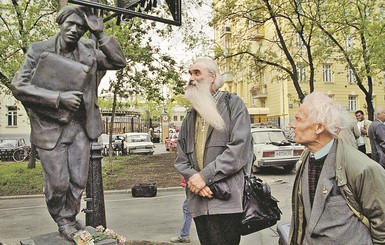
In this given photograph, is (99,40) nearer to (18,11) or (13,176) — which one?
(13,176)

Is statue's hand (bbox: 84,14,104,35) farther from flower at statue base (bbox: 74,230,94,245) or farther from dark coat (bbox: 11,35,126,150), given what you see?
flower at statue base (bbox: 74,230,94,245)

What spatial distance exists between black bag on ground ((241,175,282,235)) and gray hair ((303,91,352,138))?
787 mm

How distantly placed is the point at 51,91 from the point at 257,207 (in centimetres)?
168

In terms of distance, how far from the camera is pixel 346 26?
1747 cm

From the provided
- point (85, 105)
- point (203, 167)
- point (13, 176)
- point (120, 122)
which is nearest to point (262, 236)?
point (203, 167)

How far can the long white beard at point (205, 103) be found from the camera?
2910 millimetres

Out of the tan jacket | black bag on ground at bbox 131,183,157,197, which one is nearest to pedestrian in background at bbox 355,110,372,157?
black bag on ground at bbox 131,183,157,197

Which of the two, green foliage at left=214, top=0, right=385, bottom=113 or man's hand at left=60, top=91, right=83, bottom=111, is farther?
green foliage at left=214, top=0, right=385, bottom=113

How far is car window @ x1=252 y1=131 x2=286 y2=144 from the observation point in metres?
14.9

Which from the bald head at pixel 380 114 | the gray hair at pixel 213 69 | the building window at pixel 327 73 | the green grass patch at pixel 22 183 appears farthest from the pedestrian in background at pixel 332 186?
the building window at pixel 327 73

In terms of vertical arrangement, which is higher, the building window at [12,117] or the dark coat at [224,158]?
the building window at [12,117]

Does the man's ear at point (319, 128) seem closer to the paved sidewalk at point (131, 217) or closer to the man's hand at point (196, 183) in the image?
the man's hand at point (196, 183)

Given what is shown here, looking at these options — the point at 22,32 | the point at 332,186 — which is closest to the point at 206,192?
the point at 332,186

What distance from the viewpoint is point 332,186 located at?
217 centimetres
